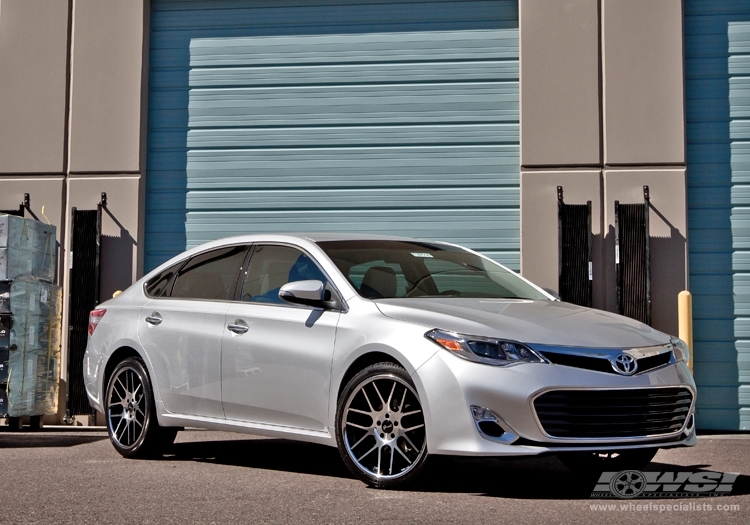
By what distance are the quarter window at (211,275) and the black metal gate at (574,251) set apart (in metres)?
4.65

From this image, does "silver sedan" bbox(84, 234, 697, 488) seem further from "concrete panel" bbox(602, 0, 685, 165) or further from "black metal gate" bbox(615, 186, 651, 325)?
"concrete panel" bbox(602, 0, 685, 165)

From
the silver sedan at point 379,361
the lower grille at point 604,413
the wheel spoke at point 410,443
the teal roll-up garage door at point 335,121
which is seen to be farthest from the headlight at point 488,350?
the teal roll-up garage door at point 335,121

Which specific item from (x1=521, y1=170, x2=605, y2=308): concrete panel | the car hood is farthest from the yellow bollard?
the car hood

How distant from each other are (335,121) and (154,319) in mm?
5037

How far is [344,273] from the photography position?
6836 mm

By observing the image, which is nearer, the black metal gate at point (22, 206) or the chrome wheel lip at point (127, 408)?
the chrome wheel lip at point (127, 408)

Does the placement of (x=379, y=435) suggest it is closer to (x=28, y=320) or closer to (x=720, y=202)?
(x=28, y=320)

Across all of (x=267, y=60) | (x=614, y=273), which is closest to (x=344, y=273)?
(x=614, y=273)

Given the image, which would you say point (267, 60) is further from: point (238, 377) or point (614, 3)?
point (238, 377)

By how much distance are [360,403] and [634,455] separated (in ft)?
5.82

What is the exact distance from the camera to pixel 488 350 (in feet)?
18.8

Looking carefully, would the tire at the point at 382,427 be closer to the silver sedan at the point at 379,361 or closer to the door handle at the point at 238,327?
the silver sedan at the point at 379,361

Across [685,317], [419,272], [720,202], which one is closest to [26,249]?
[419,272]

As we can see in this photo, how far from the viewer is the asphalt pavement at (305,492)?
16.9 ft
